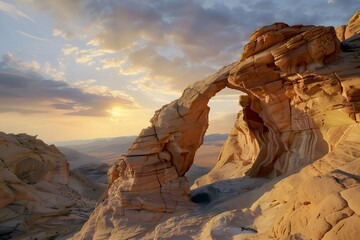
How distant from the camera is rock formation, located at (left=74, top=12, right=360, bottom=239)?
10.4 m

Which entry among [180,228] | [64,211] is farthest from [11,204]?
[180,228]

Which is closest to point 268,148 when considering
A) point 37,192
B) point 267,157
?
point 267,157

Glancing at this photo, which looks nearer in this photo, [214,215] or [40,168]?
[214,215]

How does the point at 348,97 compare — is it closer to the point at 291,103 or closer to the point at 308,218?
the point at 291,103

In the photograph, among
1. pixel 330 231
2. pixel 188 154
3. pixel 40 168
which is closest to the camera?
pixel 330 231

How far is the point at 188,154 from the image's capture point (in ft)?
52.5

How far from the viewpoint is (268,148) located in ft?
55.2

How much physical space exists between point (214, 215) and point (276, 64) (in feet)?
23.9

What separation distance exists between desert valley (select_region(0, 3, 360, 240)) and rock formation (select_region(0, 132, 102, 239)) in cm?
214

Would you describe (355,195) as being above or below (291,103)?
below

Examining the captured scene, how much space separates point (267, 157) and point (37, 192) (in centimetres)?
2091

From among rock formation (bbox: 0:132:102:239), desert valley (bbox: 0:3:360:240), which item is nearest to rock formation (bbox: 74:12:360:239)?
desert valley (bbox: 0:3:360:240)

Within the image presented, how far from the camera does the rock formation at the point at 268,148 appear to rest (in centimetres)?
1038

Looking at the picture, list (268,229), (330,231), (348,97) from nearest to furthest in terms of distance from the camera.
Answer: (330,231) < (268,229) < (348,97)
